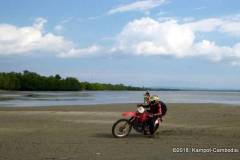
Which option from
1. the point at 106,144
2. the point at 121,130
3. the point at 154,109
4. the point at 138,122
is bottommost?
the point at 106,144

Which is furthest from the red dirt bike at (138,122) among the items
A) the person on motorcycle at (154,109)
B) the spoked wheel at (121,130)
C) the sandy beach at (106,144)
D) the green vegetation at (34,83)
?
the green vegetation at (34,83)

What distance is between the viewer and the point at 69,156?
457 inches

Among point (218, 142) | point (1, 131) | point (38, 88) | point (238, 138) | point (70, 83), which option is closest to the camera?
point (218, 142)

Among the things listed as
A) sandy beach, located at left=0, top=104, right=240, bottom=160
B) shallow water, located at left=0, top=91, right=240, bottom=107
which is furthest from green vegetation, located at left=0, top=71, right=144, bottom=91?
sandy beach, located at left=0, top=104, right=240, bottom=160

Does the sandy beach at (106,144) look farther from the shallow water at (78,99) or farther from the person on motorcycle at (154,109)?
the shallow water at (78,99)

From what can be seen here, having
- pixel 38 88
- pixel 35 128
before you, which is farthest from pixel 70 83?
pixel 35 128

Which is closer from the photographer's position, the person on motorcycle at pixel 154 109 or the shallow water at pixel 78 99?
the person on motorcycle at pixel 154 109

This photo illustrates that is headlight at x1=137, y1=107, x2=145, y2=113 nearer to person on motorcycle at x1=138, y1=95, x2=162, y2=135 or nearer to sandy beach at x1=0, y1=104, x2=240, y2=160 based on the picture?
person on motorcycle at x1=138, y1=95, x2=162, y2=135

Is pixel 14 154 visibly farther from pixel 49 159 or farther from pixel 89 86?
pixel 89 86

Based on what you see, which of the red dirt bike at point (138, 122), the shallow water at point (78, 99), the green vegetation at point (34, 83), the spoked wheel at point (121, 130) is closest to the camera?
the spoked wheel at point (121, 130)

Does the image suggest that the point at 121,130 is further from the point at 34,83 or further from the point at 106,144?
the point at 34,83

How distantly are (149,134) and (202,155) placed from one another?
4.79m

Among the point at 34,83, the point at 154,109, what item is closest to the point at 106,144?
the point at 154,109

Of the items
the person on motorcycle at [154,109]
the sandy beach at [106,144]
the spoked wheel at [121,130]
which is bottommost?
the sandy beach at [106,144]
